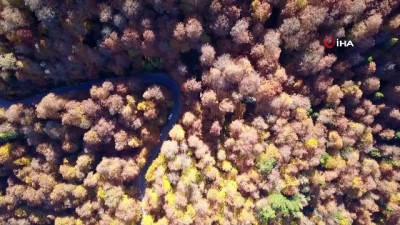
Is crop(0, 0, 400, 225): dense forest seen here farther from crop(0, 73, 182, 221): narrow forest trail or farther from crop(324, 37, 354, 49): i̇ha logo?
crop(0, 73, 182, 221): narrow forest trail

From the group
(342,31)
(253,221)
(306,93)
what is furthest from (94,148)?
(342,31)

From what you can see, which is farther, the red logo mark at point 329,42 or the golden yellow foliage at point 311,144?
the golden yellow foliage at point 311,144

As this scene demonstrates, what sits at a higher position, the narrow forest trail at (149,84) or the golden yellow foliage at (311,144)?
the narrow forest trail at (149,84)

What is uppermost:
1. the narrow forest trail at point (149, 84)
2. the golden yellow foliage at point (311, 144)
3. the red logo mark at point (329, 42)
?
the red logo mark at point (329, 42)

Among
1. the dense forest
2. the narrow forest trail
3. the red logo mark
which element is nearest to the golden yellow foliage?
the dense forest

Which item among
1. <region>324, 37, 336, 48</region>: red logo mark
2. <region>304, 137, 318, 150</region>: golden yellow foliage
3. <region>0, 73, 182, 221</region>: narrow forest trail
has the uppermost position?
<region>324, 37, 336, 48</region>: red logo mark

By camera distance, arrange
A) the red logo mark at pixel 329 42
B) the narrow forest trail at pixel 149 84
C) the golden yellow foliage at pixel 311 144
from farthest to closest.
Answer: the golden yellow foliage at pixel 311 144, the narrow forest trail at pixel 149 84, the red logo mark at pixel 329 42

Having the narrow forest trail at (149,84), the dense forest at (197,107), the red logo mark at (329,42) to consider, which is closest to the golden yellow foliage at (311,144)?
the dense forest at (197,107)

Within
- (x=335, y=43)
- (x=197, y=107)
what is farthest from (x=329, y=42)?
(x=197, y=107)

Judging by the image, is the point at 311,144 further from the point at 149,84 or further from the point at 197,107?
the point at 149,84

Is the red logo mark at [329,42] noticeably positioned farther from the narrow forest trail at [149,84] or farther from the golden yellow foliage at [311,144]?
the narrow forest trail at [149,84]
